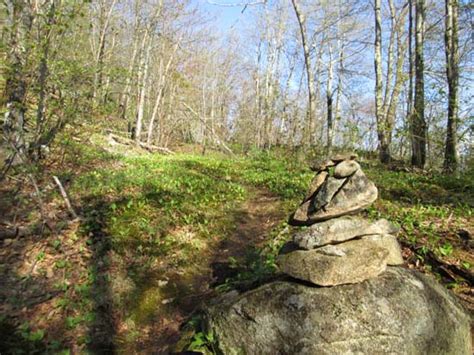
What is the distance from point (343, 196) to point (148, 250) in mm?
3946

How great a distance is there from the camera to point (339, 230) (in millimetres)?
3664

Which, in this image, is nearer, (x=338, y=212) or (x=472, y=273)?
(x=338, y=212)

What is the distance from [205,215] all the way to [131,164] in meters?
5.32

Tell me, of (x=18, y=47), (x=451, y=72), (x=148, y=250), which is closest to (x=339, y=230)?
(x=148, y=250)

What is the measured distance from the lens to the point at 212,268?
6.00 metres

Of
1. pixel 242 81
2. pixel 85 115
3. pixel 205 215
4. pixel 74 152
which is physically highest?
pixel 242 81

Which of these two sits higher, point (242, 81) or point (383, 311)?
point (242, 81)

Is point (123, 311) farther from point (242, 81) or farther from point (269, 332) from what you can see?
point (242, 81)

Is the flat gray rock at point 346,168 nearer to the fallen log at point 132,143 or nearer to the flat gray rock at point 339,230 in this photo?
the flat gray rock at point 339,230

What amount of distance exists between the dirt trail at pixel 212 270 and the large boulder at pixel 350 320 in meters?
1.15

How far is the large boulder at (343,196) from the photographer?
357 centimetres

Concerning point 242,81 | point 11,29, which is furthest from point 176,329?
point 242,81

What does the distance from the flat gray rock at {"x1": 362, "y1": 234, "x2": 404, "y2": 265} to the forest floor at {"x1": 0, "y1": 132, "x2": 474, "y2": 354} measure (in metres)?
1.34

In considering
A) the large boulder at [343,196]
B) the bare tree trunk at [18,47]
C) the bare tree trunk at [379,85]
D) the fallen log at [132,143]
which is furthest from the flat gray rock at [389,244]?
the fallen log at [132,143]
